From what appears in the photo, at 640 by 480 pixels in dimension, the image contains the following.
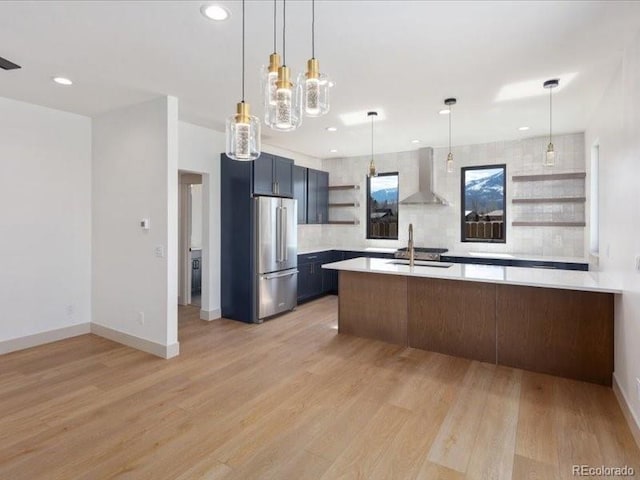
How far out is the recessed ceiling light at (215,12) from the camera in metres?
2.14

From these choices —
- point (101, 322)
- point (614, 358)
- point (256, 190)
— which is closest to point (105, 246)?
point (101, 322)

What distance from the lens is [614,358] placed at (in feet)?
9.84

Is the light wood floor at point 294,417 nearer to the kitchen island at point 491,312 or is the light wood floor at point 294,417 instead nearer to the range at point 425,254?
the kitchen island at point 491,312

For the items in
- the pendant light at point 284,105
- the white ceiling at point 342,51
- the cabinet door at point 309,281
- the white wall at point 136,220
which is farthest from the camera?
the cabinet door at point 309,281

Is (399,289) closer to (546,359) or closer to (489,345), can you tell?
(489,345)

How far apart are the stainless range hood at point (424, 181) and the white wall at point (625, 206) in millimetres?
2812

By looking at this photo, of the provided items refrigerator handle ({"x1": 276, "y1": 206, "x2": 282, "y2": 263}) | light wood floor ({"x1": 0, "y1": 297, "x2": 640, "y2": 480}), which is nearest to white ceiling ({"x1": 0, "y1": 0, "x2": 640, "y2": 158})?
refrigerator handle ({"x1": 276, "y1": 206, "x2": 282, "y2": 263})

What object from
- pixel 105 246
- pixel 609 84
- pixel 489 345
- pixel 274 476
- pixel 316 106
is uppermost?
pixel 609 84

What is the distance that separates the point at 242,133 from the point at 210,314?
392 cm

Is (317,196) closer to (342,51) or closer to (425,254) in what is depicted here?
(425,254)

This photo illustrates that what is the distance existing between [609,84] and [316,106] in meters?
3.26

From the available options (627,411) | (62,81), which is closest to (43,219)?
(62,81)

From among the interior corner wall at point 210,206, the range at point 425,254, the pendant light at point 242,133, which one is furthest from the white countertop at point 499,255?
the pendant light at point 242,133

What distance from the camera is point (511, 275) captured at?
11.4 ft
